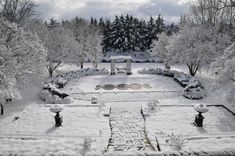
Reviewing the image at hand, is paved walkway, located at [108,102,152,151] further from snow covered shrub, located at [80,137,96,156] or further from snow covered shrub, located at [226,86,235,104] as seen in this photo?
snow covered shrub, located at [226,86,235,104]

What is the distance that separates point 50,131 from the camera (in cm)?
1203

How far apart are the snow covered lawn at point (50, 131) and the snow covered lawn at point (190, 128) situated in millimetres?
2439

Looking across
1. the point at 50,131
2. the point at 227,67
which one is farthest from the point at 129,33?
the point at 50,131

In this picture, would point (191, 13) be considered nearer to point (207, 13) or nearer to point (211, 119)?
point (207, 13)

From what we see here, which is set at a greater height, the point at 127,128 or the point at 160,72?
the point at 160,72

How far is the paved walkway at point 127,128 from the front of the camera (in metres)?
10.4

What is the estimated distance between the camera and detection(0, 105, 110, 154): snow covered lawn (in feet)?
30.4

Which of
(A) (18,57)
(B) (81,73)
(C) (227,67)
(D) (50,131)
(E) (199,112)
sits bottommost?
(D) (50,131)

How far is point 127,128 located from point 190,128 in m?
3.18

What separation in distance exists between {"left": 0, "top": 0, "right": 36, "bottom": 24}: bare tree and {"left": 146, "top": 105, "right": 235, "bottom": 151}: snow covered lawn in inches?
821

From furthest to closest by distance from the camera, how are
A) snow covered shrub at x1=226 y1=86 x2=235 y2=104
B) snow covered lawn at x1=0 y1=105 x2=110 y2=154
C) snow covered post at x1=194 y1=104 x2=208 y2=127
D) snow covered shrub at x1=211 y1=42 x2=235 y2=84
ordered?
snow covered shrub at x1=226 y1=86 x2=235 y2=104, snow covered shrub at x1=211 y1=42 x2=235 y2=84, snow covered post at x1=194 y1=104 x2=208 y2=127, snow covered lawn at x1=0 y1=105 x2=110 y2=154

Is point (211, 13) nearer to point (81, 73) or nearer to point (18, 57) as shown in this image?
point (81, 73)

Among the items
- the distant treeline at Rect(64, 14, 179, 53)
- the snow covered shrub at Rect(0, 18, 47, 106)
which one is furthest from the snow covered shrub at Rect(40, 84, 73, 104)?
the distant treeline at Rect(64, 14, 179, 53)

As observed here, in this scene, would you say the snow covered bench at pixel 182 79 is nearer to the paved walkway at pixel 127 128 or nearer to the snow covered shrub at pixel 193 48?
the snow covered shrub at pixel 193 48
